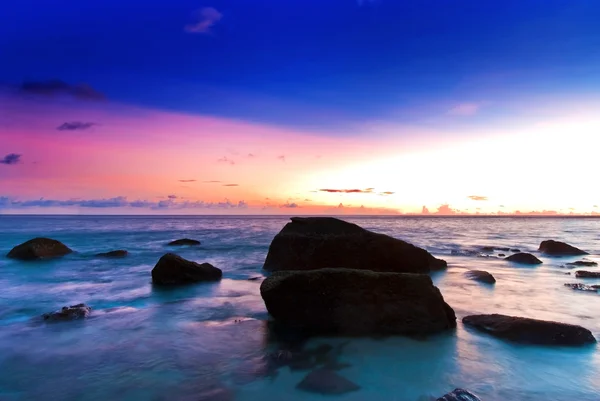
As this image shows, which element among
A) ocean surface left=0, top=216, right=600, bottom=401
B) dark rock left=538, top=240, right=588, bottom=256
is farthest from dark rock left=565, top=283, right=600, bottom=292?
dark rock left=538, top=240, right=588, bottom=256

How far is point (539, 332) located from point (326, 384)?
4.24 metres

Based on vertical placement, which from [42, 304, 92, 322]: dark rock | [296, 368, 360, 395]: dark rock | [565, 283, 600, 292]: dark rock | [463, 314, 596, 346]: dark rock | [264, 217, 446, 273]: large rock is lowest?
[42, 304, 92, 322]: dark rock

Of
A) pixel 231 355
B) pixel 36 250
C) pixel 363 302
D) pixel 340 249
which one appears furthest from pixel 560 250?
pixel 36 250

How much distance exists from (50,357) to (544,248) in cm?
2435

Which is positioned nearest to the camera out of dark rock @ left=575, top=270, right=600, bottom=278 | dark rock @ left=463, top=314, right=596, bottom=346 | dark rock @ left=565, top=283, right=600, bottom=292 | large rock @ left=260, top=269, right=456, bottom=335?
dark rock @ left=463, top=314, right=596, bottom=346

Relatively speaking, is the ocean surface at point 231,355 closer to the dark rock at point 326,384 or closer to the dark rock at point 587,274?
the dark rock at point 326,384

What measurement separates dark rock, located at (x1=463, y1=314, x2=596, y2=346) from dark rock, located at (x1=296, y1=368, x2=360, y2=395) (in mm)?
3540

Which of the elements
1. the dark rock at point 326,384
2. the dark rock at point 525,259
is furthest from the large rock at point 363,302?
the dark rock at point 525,259

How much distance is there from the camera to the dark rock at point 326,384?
5.35 metres

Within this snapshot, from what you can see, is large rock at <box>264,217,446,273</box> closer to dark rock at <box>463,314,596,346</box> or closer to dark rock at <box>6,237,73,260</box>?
dark rock at <box>463,314,596,346</box>

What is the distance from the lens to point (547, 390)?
17.7 feet

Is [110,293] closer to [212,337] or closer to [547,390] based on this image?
[212,337]

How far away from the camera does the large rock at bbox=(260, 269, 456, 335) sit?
24.5 ft

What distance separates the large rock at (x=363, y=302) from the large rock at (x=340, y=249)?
4826 mm
